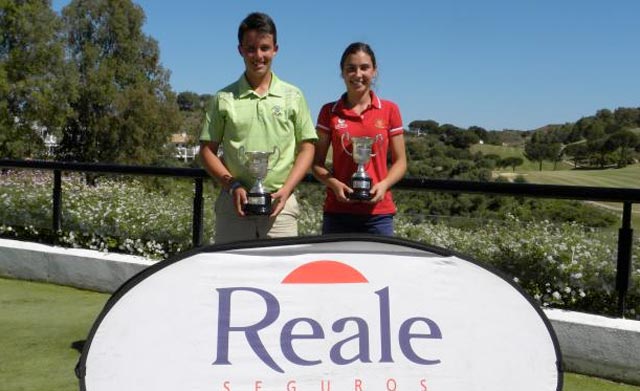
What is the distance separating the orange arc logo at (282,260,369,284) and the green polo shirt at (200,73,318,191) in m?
0.53

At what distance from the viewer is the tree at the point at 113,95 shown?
56.3 metres

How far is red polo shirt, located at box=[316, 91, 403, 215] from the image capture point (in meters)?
3.23

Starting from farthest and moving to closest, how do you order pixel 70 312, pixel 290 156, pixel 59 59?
pixel 59 59, pixel 70 312, pixel 290 156

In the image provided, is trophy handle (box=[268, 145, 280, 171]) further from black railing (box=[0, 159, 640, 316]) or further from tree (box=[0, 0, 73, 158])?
tree (box=[0, 0, 73, 158])

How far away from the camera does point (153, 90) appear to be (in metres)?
59.4

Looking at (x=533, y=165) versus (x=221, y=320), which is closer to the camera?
(x=221, y=320)

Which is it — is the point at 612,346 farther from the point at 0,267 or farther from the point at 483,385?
the point at 0,267

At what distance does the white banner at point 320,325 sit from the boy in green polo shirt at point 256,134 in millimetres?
414

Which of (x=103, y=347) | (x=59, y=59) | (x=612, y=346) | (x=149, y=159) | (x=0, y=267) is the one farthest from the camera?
(x=149, y=159)

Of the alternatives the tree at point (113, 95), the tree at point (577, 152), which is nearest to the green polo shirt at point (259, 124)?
the tree at point (577, 152)

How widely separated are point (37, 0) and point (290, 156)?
1737 inches

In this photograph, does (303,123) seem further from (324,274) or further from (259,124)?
(324,274)

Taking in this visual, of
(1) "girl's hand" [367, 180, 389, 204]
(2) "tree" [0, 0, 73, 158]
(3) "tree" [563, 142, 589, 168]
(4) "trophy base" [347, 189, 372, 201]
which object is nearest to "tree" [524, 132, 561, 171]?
(3) "tree" [563, 142, 589, 168]

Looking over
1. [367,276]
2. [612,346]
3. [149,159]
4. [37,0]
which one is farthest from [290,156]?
[149,159]
